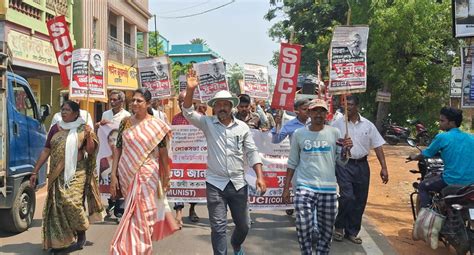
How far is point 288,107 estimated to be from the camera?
6773mm

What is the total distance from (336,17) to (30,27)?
18.8 metres

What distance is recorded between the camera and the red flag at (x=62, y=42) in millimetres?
6234

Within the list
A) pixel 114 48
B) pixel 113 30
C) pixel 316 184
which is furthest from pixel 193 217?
pixel 113 30

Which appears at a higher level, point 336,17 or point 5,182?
point 336,17

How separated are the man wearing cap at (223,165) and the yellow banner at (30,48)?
9230 mm

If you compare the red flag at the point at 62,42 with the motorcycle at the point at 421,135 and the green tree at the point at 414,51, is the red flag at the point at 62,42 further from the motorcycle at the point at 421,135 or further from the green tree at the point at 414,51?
the green tree at the point at 414,51

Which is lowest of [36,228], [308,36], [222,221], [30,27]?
[36,228]

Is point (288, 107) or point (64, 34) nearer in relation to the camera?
point (64, 34)

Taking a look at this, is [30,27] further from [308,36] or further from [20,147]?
[308,36]

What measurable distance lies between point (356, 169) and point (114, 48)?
59.4 feet

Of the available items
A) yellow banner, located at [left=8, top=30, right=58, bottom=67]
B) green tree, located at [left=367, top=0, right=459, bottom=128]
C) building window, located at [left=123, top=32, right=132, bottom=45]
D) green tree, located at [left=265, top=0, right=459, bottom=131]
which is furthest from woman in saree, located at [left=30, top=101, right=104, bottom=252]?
building window, located at [left=123, top=32, right=132, bottom=45]

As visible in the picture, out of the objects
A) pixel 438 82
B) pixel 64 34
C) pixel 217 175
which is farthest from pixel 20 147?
pixel 438 82

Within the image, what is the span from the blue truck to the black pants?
3825 mm

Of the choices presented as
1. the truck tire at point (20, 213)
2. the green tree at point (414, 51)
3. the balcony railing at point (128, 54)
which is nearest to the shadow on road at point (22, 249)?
the truck tire at point (20, 213)
